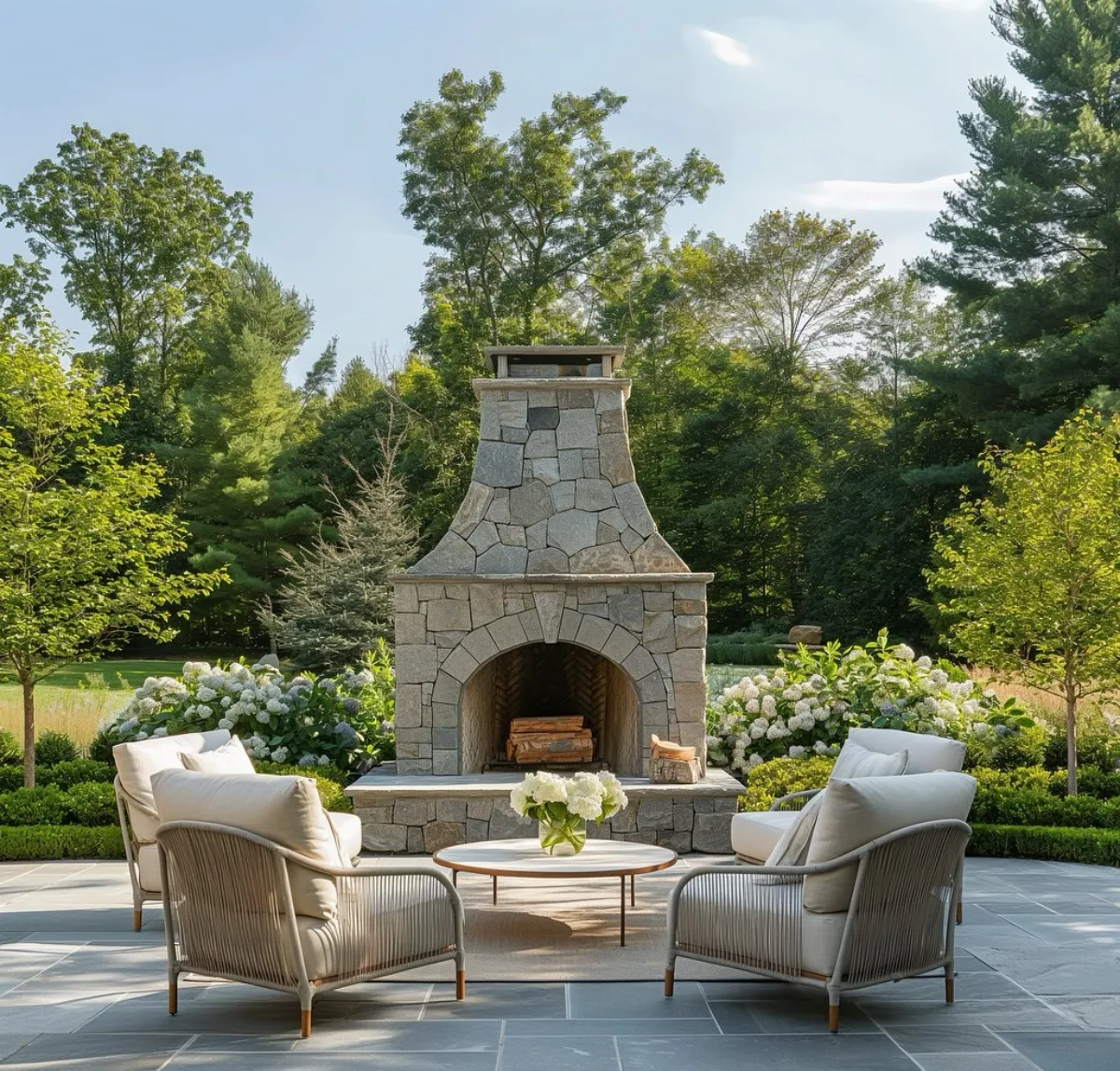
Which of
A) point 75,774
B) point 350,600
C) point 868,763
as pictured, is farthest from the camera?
point 350,600

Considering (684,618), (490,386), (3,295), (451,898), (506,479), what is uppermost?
(3,295)

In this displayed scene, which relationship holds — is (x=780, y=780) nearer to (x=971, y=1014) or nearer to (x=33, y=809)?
(x=971, y=1014)

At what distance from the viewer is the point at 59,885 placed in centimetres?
667

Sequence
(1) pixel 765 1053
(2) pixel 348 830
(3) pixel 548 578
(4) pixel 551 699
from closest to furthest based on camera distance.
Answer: (1) pixel 765 1053 < (2) pixel 348 830 < (3) pixel 548 578 < (4) pixel 551 699

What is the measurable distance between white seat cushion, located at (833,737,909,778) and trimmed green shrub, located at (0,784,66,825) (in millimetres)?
5188

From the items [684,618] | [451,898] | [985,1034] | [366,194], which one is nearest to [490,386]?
[684,618]

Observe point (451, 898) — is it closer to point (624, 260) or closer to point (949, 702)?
point (949, 702)

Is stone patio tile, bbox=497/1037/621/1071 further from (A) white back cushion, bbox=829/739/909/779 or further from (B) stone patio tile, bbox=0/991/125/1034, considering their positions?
(A) white back cushion, bbox=829/739/909/779

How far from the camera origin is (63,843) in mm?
7500

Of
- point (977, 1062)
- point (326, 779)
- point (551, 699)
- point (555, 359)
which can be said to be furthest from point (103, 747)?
point (977, 1062)

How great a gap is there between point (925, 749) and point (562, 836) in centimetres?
174

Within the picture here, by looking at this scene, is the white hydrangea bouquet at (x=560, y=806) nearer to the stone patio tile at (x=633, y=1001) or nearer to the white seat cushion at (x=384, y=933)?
the stone patio tile at (x=633, y=1001)

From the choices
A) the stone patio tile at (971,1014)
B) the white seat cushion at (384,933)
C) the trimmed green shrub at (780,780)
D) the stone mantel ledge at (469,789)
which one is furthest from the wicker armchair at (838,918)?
the stone mantel ledge at (469,789)

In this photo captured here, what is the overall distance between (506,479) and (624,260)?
1545 centimetres
